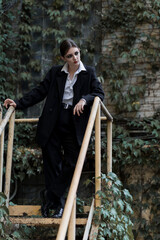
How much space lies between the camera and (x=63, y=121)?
3352mm

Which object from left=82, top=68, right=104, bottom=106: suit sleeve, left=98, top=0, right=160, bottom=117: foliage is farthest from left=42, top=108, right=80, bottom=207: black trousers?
left=98, top=0, right=160, bottom=117: foliage

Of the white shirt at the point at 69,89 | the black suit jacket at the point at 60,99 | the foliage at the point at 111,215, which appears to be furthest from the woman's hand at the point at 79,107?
the foliage at the point at 111,215

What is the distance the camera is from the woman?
3.33 metres

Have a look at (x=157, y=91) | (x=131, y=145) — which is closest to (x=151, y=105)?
(x=157, y=91)

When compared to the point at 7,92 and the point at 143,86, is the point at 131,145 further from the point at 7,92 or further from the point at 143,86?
the point at 7,92

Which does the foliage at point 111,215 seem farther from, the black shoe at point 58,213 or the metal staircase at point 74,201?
the black shoe at point 58,213

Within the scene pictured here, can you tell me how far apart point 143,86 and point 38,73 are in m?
1.82

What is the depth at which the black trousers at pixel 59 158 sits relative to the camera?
333 cm

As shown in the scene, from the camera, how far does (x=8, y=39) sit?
294 inches

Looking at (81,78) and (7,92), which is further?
(7,92)

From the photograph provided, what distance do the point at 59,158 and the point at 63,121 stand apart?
32 cm

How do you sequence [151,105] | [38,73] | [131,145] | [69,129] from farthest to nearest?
[38,73]
[151,105]
[131,145]
[69,129]

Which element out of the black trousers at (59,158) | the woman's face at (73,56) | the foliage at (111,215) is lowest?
the foliage at (111,215)

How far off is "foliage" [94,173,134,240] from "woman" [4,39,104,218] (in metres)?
0.31
